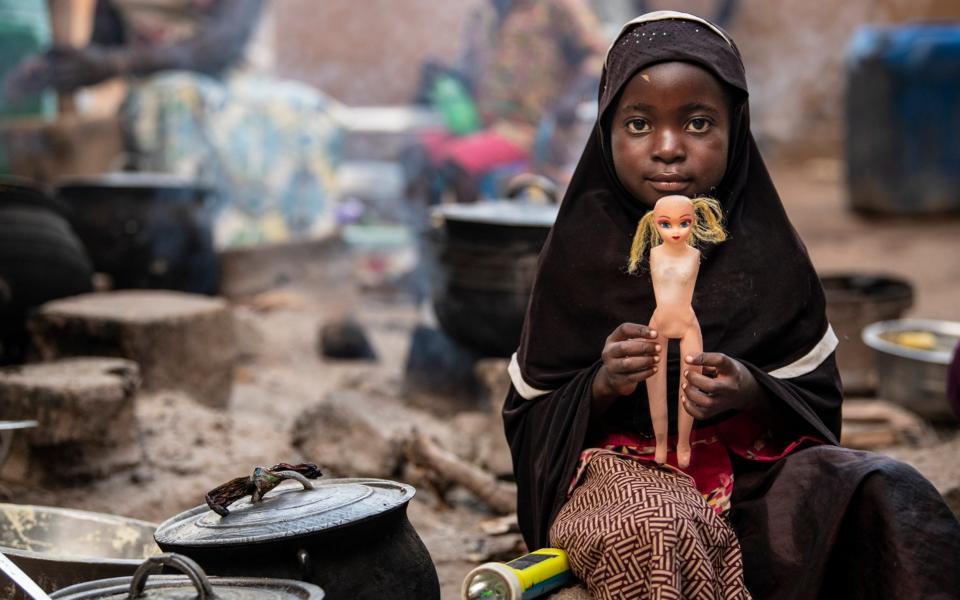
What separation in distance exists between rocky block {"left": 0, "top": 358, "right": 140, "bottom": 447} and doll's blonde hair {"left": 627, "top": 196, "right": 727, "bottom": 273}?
272 centimetres

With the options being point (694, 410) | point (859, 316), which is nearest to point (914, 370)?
point (859, 316)

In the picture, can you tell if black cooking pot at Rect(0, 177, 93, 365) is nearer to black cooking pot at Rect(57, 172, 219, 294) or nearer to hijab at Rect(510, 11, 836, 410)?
black cooking pot at Rect(57, 172, 219, 294)

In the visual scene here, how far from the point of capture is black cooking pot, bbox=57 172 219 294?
6.98 metres

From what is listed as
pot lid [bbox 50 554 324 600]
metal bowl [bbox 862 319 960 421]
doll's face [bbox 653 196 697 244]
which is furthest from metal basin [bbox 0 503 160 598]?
metal bowl [bbox 862 319 960 421]

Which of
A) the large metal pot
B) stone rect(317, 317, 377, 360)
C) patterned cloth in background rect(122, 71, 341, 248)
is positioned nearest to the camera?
the large metal pot

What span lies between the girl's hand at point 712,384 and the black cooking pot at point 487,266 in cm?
263

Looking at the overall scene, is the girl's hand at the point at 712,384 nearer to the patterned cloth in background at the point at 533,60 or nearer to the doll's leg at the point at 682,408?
the doll's leg at the point at 682,408

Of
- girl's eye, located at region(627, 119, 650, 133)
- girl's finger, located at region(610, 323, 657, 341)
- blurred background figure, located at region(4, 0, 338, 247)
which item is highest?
blurred background figure, located at region(4, 0, 338, 247)

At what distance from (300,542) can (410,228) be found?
912 cm

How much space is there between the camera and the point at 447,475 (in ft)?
15.0

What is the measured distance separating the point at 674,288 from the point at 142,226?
544 centimetres

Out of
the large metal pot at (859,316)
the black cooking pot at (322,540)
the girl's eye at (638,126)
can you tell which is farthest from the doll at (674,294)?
the large metal pot at (859,316)

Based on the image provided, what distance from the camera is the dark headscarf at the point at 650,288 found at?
2633mm

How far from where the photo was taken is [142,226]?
7.12 meters
